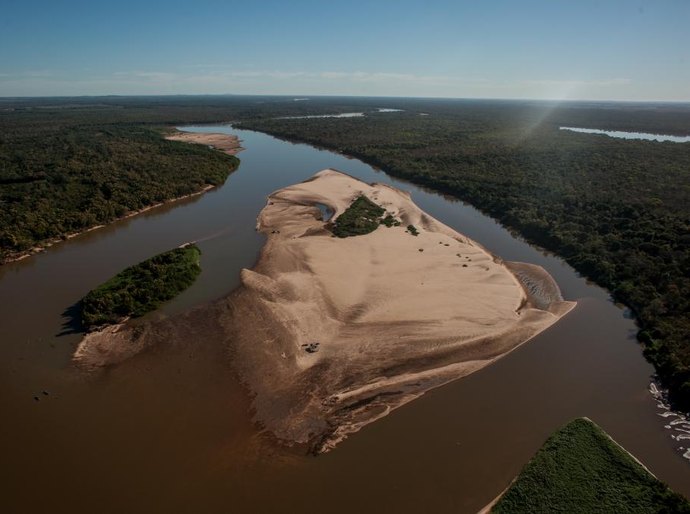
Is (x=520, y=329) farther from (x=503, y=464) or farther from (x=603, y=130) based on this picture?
(x=603, y=130)

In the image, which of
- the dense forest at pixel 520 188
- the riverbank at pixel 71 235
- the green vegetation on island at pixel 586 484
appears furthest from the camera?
the riverbank at pixel 71 235

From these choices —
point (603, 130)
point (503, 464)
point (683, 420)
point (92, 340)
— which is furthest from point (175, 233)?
point (603, 130)

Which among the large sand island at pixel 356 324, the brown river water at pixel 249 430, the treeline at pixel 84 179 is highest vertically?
the treeline at pixel 84 179

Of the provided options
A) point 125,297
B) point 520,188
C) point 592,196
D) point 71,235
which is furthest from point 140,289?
point 592,196

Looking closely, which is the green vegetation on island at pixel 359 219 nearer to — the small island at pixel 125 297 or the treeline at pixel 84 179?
the small island at pixel 125 297

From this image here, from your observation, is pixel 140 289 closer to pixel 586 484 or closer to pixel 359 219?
pixel 359 219

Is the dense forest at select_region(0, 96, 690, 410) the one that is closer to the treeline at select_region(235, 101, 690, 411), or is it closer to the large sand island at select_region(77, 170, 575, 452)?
the treeline at select_region(235, 101, 690, 411)

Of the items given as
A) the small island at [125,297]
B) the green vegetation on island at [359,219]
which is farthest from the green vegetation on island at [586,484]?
the green vegetation on island at [359,219]
